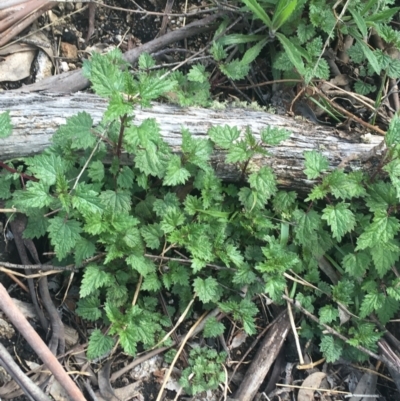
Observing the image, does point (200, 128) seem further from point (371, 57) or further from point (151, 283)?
point (371, 57)

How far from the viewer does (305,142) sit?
2.46 metres

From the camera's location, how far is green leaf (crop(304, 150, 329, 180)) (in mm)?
2305

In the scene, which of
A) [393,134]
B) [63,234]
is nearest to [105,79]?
[63,234]

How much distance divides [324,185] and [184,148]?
0.66 meters

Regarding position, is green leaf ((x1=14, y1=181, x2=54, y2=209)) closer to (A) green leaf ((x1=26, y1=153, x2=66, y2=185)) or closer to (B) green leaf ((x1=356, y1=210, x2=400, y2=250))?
(A) green leaf ((x1=26, y1=153, x2=66, y2=185))

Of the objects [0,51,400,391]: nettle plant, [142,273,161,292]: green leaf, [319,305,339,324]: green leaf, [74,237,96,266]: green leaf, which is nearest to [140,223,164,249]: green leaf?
[0,51,400,391]: nettle plant

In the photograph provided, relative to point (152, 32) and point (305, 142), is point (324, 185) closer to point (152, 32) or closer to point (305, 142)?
point (305, 142)

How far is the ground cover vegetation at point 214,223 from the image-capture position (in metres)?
2.18

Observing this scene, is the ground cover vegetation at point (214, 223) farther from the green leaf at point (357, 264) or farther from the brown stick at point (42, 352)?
the brown stick at point (42, 352)

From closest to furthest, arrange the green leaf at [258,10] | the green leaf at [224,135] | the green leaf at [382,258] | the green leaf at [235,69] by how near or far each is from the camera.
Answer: the green leaf at [224,135], the green leaf at [382,258], the green leaf at [258,10], the green leaf at [235,69]

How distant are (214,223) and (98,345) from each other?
756 millimetres

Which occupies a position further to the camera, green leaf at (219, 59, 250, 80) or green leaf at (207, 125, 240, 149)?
green leaf at (219, 59, 250, 80)

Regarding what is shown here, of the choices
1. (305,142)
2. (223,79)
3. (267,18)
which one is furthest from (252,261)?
(267,18)

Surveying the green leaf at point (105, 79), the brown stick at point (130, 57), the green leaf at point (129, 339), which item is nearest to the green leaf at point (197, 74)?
the brown stick at point (130, 57)
